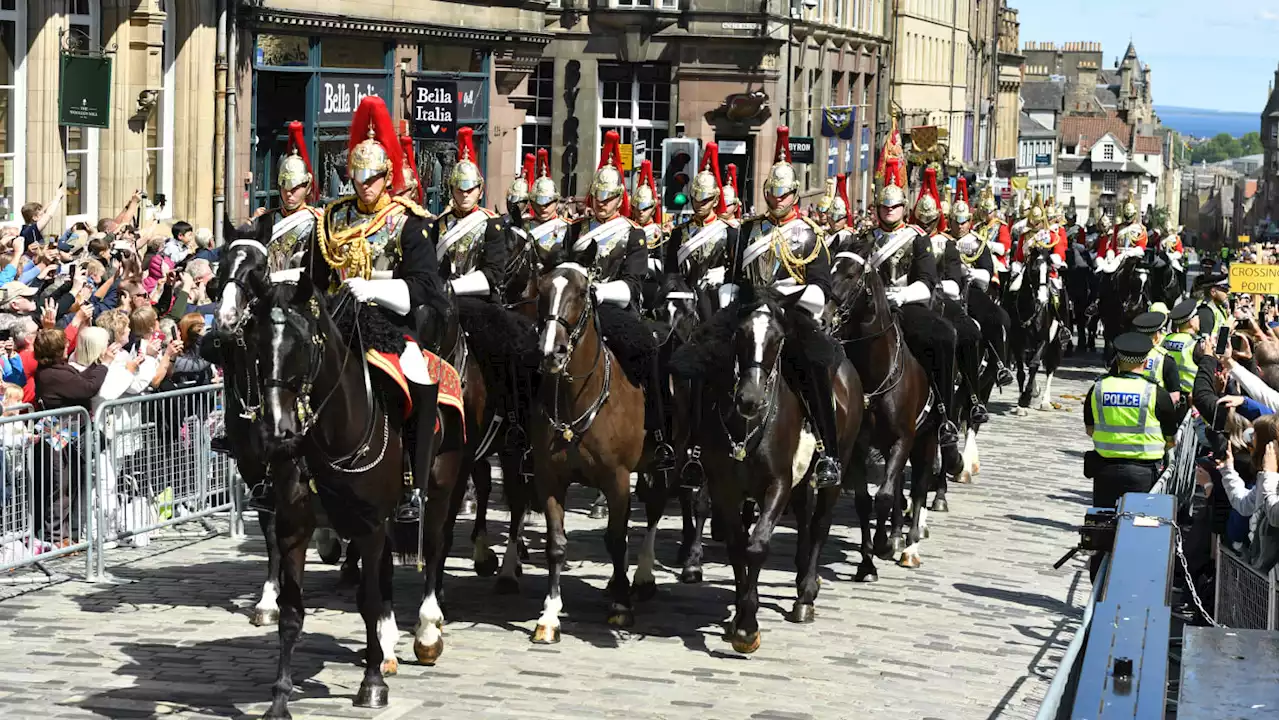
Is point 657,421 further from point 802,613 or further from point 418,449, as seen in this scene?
point 418,449

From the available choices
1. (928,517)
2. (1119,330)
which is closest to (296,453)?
(928,517)

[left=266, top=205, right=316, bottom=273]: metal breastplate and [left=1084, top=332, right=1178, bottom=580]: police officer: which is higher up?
[left=266, top=205, right=316, bottom=273]: metal breastplate

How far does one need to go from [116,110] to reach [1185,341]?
1266cm

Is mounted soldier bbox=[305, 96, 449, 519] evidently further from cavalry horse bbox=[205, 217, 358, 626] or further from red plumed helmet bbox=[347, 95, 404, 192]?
cavalry horse bbox=[205, 217, 358, 626]

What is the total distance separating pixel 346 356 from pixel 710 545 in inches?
236

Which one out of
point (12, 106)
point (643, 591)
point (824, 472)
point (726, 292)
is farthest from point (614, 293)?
point (12, 106)

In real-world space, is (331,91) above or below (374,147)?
above

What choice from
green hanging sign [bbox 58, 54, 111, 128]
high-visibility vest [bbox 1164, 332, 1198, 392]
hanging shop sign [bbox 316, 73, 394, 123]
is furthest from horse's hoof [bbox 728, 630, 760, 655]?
hanging shop sign [bbox 316, 73, 394, 123]

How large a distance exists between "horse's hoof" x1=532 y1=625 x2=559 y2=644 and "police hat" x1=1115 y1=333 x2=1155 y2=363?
4323mm

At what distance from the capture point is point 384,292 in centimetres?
1000

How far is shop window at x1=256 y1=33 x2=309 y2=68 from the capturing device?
2831 cm

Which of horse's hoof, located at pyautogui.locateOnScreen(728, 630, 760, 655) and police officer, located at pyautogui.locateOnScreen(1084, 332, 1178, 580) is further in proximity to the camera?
police officer, located at pyautogui.locateOnScreen(1084, 332, 1178, 580)

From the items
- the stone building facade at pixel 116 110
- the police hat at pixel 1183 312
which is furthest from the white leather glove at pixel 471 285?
the police hat at pixel 1183 312

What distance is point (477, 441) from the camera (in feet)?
39.7
